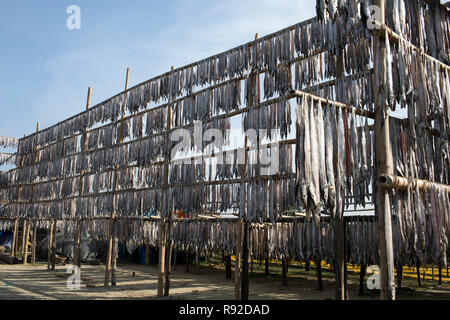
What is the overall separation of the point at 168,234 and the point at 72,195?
600 cm

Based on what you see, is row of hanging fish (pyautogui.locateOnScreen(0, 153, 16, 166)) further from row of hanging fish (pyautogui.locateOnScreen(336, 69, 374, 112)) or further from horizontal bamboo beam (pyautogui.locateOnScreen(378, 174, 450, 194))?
horizontal bamboo beam (pyautogui.locateOnScreen(378, 174, 450, 194))

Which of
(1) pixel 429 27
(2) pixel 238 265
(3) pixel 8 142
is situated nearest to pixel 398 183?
(1) pixel 429 27

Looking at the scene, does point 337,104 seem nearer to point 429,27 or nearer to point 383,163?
point 383,163

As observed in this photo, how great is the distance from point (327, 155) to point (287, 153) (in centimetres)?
282

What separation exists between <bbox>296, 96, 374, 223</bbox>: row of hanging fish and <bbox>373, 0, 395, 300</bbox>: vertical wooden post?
0.35 m

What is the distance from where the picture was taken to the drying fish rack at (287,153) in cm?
417

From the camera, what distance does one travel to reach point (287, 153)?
688 cm

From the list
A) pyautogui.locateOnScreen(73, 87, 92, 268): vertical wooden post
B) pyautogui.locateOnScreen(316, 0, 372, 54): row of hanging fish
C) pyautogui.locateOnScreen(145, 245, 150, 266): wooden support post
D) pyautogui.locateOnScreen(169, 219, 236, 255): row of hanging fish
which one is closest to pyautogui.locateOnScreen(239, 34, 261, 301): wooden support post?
pyautogui.locateOnScreen(169, 219, 236, 255): row of hanging fish

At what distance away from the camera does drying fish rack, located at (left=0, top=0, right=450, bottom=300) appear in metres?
4.17

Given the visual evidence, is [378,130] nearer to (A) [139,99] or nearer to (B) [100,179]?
(A) [139,99]

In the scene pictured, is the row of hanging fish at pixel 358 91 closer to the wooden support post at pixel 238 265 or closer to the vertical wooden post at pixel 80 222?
the wooden support post at pixel 238 265

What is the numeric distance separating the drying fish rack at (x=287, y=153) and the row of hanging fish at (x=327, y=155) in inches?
0.8
